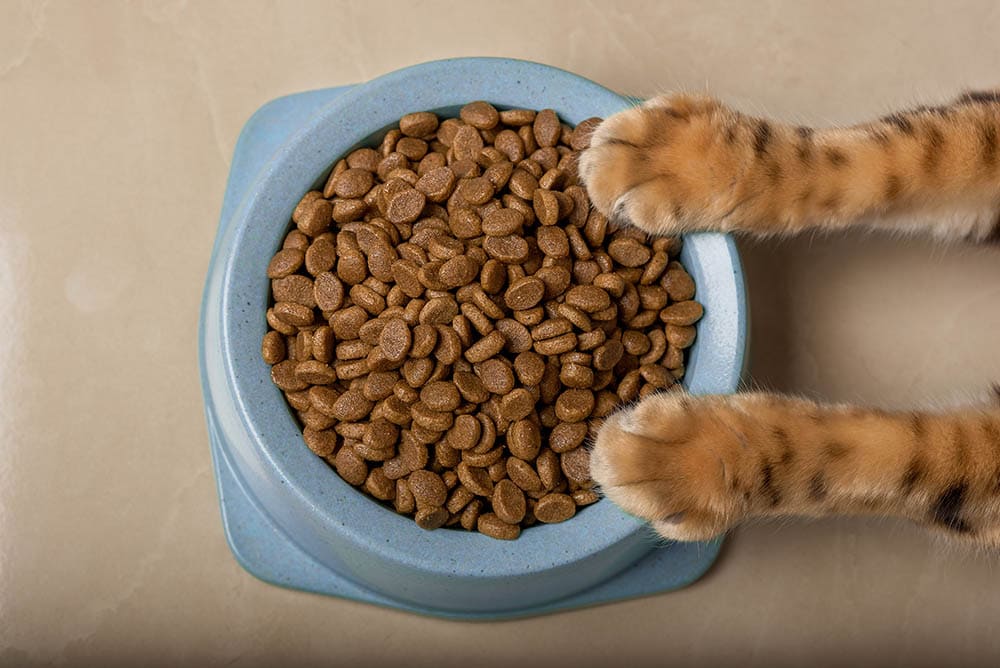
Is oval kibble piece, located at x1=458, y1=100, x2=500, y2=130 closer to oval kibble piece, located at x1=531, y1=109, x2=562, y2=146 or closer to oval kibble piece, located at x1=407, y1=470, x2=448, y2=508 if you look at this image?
oval kibble piece, located at x1=531, y1=109, x2=562, y2=146

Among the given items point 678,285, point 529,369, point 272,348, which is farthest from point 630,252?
point 272,348

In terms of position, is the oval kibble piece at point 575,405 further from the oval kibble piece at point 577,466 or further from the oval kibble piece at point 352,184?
the oval kibble piece at point 352,184

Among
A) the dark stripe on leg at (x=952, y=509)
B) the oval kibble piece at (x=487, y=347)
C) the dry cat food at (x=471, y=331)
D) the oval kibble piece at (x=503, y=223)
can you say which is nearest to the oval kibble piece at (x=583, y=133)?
the dry cat food at (x=471, y=331)

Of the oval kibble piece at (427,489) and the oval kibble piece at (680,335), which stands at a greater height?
the oval kibble piece at (680,335)

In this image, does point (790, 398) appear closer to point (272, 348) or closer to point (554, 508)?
point (554, 508)

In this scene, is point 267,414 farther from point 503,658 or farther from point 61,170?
point 61,170

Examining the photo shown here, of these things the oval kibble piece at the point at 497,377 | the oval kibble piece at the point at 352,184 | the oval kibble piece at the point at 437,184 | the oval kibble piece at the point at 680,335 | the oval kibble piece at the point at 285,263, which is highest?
the oval kibble piece at the point at 437,184

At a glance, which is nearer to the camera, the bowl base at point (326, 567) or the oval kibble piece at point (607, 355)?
the oval kibble piece at point (607, 355)

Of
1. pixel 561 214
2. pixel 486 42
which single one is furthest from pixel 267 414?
Result: pixel 486 42
